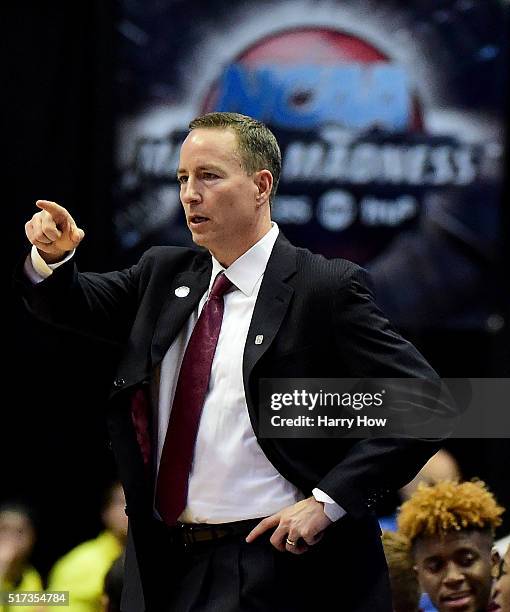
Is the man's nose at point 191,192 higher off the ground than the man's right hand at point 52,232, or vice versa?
the man's nose at point 191,192

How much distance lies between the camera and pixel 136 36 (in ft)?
16.6

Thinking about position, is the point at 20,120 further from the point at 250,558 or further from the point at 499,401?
the point at 250,558

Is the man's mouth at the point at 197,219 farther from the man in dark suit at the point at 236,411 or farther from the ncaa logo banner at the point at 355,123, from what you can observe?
the ncaa logo banner at the point at 355,123

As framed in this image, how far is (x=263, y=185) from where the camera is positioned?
2602 millimetres

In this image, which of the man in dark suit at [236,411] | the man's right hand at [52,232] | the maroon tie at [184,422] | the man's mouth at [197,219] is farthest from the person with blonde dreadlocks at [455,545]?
the man's right hand at [52,232]

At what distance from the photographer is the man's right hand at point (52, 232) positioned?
2.38 meters

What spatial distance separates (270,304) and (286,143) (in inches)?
105

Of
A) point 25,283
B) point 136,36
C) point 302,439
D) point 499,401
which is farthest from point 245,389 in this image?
point 136,36

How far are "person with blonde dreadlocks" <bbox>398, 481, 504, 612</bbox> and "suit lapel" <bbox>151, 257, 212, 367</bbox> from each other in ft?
3.59

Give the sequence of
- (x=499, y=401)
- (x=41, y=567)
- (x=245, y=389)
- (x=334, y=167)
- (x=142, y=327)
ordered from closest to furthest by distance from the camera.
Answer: (x=245, y=389)
(x=142, y=327)
(x=499, y=401)
(x=41, y=567)
(x=334, y=167)

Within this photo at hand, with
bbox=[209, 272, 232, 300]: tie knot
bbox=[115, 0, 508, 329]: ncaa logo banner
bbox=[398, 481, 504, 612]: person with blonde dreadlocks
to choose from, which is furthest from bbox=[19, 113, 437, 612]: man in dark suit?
bbox=[115, 0, 508, 329]: ncaa logo banner

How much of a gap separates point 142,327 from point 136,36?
280 centimetres

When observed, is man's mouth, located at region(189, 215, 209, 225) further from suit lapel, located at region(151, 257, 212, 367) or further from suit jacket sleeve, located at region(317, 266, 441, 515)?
suit jacket sleeve, located at region(317, 266, 441, 515)

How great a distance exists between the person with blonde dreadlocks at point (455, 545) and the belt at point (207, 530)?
99 cm
